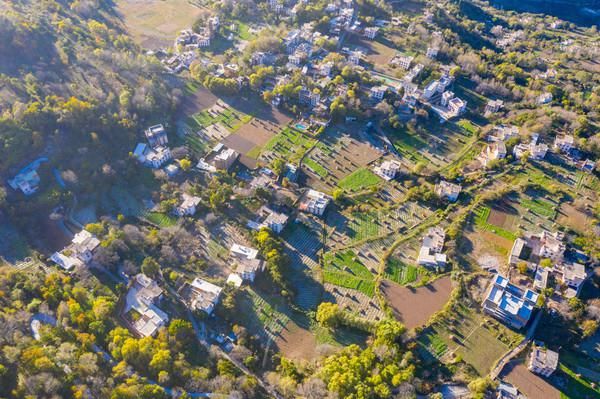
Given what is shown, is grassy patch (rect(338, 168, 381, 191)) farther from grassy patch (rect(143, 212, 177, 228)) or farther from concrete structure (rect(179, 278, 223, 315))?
concrete structure (rect(179, 278, 223, 315))

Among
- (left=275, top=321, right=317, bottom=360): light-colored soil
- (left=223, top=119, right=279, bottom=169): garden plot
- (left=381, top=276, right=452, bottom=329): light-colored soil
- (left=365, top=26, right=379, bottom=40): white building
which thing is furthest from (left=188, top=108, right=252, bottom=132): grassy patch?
(left=365, top=26, right=379, bottom=40): white building

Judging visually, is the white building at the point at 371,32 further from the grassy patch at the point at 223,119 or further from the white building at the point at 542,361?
the white building at the point at 542,361

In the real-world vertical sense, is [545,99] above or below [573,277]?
above

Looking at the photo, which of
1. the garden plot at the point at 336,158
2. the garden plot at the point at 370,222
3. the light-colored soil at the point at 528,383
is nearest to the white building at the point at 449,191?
the garden plot at the point at 370,222

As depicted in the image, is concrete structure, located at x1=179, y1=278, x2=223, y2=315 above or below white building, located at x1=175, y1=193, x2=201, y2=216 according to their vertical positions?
below

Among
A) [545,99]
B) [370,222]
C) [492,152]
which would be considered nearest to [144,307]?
[370,222]

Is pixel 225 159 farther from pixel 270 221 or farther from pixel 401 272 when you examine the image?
pixel 401 272

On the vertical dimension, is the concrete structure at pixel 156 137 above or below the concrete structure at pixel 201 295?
above
